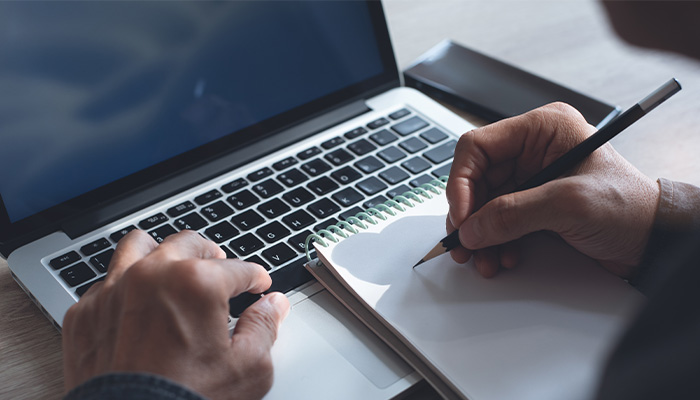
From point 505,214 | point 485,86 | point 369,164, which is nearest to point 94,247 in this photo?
point 369,164

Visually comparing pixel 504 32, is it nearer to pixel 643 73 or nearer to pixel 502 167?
pixel 643 73

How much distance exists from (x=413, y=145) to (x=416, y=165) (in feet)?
0.14

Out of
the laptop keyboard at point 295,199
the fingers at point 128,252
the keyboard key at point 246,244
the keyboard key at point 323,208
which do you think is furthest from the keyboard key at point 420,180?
the fingers at point 128,252

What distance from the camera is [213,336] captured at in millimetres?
534

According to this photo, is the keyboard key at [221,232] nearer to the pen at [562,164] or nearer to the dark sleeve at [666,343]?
the pen at [562,164]

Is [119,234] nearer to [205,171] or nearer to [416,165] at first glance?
[205,171]

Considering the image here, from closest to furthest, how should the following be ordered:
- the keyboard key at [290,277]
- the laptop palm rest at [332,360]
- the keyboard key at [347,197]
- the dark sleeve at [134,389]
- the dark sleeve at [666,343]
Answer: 1. the dark sleeve at [666,343]
2. the dark sleeve at [134,389]
3. the laptop palm rest at [332,360]
4. the keyboard key at [290,277]
5. the keyboard key at [347,197]

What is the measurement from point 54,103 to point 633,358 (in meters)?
0.64

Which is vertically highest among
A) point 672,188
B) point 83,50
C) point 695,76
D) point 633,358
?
point 83,50

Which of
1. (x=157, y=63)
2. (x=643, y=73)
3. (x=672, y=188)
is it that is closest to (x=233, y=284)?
(x=157, y=63)

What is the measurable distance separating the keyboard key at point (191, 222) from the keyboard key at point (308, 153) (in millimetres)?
163

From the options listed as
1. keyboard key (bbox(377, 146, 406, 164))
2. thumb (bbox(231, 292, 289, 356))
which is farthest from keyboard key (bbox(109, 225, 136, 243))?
keyboard key (bbox(377, 146, 406, 164))

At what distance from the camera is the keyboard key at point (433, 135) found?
2.85ft

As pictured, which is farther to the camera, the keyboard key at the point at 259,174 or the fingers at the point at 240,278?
the keyboard key at the point at 259,174
